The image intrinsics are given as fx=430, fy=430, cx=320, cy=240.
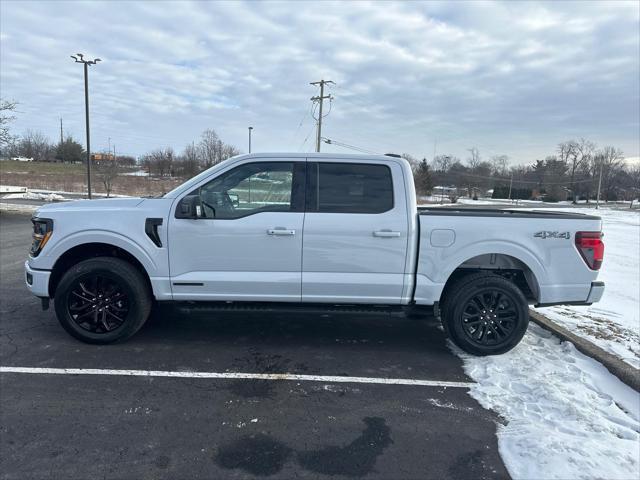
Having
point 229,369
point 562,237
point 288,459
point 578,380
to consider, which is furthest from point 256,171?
point 578,380

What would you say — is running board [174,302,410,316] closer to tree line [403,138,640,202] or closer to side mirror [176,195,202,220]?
side mirror [176,195,202,220]

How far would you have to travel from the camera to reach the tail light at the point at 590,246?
4324 millimetres

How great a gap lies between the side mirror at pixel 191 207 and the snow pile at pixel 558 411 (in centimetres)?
303

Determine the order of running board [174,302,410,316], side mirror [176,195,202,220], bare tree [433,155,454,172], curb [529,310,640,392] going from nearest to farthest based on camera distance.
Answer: curb [529,310,640,392] → side mirror [176,195,202,220] → running board [174,302,410,316] → bare tree [433,155,454,172]

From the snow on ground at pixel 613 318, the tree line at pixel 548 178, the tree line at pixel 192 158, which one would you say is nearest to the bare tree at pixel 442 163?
the tree line at pixel 548 178

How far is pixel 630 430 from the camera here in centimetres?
314

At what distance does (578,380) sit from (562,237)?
1375 mm

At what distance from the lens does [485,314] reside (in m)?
4.44

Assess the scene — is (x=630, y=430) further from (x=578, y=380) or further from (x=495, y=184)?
(x=495, y=184)

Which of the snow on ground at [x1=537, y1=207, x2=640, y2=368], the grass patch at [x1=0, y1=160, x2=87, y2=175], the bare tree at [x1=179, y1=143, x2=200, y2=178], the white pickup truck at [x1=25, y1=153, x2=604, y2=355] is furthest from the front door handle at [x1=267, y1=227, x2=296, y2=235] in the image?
the grass patch at [x1=0, y1=160, x2=87, y2=175]

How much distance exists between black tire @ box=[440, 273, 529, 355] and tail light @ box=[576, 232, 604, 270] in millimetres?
748

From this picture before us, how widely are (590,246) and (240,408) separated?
12.1 ft

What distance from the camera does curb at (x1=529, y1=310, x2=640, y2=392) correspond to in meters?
3.86

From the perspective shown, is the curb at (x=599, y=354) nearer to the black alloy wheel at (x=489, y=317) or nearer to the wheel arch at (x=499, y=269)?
the wheel arch at (x=499, y=269)
